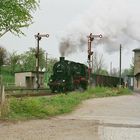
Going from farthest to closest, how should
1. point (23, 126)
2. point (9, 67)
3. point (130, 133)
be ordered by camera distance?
point (9, 67) < point (23, 126) < point (130, 133)

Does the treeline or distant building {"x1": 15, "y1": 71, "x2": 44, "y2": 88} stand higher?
the treeline

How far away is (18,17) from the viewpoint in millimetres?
23844

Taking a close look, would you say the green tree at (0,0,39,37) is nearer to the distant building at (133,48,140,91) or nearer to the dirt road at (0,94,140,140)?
the dirt road at (0,94,140,140)

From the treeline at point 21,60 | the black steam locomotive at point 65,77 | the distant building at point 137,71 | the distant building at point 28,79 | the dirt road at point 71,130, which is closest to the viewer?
the dirt road at point 71,130

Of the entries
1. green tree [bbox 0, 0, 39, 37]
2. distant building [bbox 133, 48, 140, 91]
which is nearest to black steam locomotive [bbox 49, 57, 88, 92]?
green tree [bbox 0, 0, 39, 37]

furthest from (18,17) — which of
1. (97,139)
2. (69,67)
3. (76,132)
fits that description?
(69,67)

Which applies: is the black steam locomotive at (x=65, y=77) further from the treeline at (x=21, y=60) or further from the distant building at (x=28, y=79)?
the treeline at (x=21, y=60)

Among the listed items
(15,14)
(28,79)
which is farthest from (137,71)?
(15,14)

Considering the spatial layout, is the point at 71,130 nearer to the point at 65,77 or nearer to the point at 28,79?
the point at 65,77

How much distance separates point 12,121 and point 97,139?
16.0 ft

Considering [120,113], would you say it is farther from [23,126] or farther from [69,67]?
[69,67]

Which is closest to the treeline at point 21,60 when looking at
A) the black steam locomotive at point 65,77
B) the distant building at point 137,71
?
the distant building at point 137,71

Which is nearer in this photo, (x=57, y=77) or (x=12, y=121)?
(x=12, y=121)

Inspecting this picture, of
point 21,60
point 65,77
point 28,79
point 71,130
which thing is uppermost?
point 21,60
